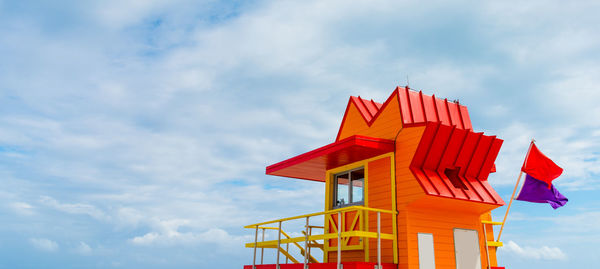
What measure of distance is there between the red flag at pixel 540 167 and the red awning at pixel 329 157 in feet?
20.5

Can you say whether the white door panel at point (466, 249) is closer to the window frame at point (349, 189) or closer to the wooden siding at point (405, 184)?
the wooden siding at point (405, 184)

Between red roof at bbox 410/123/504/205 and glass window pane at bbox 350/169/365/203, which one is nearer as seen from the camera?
red roof at bbox 410/123/504/205

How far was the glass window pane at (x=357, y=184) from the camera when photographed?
52.4 ft

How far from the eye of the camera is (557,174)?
56.1ft

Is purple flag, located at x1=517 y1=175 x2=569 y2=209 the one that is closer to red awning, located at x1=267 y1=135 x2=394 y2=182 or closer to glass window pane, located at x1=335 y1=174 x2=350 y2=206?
red awning, located at x1=267 y1=135 x2=394 y2=182

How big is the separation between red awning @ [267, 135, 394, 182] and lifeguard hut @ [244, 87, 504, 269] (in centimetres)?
4

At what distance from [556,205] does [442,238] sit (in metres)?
6.09

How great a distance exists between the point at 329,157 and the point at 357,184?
1493mm

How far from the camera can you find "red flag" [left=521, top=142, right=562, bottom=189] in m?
17.2

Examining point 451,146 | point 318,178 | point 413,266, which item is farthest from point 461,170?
point 318,178

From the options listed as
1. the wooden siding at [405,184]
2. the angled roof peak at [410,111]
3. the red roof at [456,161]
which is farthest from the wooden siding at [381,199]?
the angled roof peak at [410,111]

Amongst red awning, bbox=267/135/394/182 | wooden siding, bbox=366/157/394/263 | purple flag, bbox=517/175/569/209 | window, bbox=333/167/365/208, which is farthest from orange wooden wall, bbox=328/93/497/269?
purple flag, bbox=517/175/569/209

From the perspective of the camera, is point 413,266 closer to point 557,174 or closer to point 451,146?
point 451,146

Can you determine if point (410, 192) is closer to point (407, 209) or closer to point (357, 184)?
point (407, 209)
